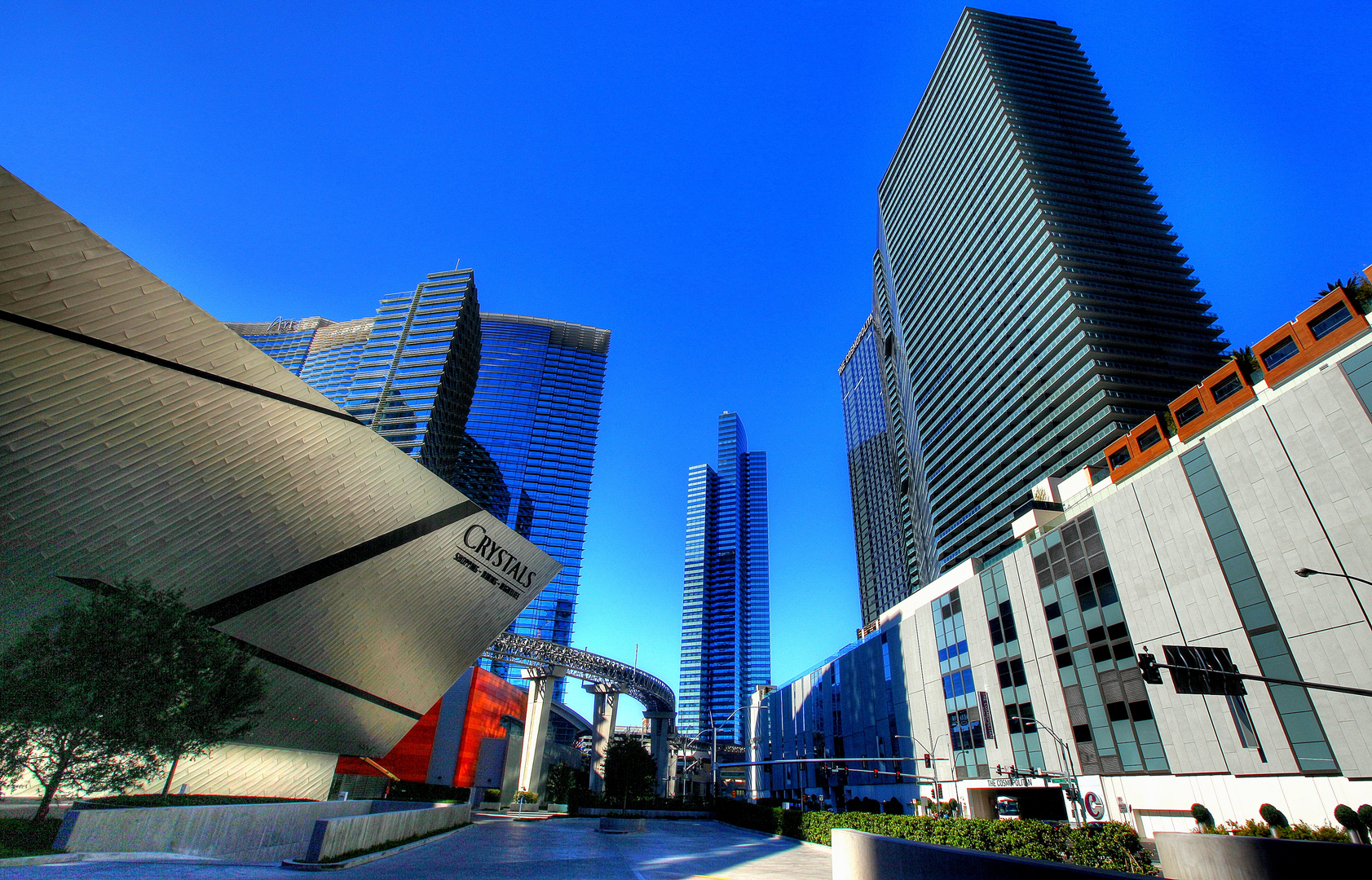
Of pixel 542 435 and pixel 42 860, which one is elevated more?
pixel 542 435

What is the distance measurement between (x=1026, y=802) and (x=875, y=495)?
444ft

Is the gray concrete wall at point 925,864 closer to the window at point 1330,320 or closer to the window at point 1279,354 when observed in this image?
the window at point 1330,320

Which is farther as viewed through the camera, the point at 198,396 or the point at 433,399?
the point at 433,399

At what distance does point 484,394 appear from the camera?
150 metres

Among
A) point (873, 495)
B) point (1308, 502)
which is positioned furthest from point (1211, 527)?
point (873, 495)

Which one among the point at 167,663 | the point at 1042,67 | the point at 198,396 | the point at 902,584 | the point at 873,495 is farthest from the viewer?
the point at 873,495

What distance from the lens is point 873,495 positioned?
17550 cm

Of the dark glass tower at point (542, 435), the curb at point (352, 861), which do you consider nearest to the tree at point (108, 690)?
the curb at point (352, 861)

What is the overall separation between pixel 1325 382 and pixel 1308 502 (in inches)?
214

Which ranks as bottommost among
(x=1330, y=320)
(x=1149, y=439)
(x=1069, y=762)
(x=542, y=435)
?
(x=1069, y=762)

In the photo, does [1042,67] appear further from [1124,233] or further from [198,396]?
[198,396]

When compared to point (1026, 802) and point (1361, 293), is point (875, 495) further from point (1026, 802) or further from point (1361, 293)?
point (1361, 293)

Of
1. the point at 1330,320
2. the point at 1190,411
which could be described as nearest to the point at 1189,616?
the point at 1190,411

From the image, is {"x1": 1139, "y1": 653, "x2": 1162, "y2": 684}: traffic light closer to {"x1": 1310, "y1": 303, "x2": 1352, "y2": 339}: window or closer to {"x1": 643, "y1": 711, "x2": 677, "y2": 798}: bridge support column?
{"x1": 1310, "y1": 303, "x2": 1352, "y2": 339}: window
